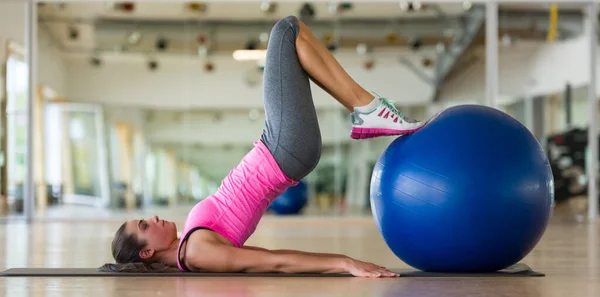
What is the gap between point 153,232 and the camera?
3.12 metres

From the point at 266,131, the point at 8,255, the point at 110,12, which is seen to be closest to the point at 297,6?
the point at 110,12

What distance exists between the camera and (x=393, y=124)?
3078mm

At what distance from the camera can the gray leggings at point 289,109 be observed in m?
3.10

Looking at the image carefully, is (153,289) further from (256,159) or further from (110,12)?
(110,12)

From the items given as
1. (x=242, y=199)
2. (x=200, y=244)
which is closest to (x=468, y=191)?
(x=242, y=199)

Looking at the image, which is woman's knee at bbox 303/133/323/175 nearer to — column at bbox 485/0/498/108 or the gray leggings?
the gray leggings

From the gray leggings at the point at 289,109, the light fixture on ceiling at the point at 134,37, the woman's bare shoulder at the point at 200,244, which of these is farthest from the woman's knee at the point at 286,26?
the light fixture on ceiling at the point at 134,37

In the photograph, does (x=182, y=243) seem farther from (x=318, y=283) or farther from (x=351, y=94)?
(x=351, y=94)

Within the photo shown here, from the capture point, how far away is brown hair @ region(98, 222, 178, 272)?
10.2 ft

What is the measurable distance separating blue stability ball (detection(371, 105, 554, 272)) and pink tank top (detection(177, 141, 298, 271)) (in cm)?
44

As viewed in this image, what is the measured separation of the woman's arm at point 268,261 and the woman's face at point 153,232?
13cm

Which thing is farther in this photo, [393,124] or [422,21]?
[422,21]

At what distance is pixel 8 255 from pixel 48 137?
5.11 metres

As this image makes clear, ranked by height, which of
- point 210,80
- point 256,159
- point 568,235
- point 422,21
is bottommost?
point 568,235
